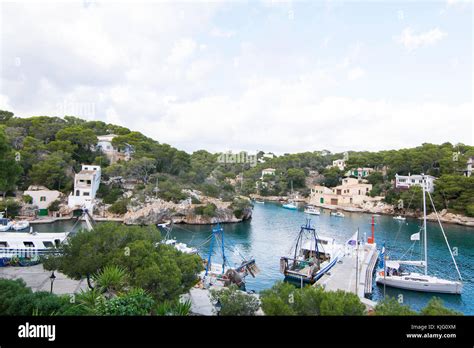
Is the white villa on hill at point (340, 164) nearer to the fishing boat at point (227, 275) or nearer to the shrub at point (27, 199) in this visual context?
the fishing boat at point (227, 275)

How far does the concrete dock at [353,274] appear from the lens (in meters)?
10.1

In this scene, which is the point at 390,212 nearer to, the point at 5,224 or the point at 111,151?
the point at 111,151

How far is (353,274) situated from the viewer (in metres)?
11.5

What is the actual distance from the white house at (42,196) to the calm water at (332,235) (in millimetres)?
2763

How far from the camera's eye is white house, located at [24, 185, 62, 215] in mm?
22016

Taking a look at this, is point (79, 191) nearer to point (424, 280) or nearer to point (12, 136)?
point (12, 136)

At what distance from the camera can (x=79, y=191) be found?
22750 mm

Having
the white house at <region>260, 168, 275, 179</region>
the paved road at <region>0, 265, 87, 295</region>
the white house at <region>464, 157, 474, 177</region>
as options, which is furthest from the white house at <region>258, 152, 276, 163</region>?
the paved road at <region>0, 265, 87, 295</region>

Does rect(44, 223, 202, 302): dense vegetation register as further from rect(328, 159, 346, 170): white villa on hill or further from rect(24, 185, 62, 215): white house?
rect(328, 159, 346, 170): white villa on hill

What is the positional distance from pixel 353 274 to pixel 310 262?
1.68 meters

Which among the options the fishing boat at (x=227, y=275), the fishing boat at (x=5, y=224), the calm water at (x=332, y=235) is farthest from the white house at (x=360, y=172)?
the fishing boat at (x=5, y=224)

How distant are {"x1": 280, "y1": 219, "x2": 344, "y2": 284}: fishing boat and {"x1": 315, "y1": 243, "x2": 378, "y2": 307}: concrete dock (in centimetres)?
42
